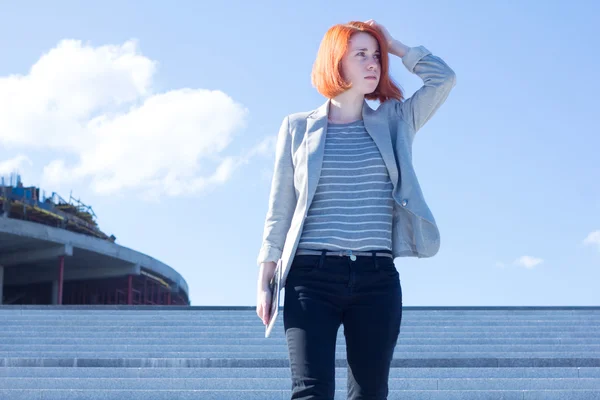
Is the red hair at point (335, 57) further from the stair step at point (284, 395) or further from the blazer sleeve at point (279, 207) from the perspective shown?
the stair step at point (284, 395)

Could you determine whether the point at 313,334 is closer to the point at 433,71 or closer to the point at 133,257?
the point at 433,71

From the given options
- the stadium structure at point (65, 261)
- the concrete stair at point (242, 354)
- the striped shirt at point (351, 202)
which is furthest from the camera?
the stadium structure at point (65, 261)

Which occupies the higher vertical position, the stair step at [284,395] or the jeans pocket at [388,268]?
the jeans pocket at [388,268]

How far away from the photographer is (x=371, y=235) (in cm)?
263

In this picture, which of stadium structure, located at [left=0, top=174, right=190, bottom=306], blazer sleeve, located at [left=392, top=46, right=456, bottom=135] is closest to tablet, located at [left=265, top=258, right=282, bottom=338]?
blazer sleeve, located at [left=392, top=46, right=456, bottom=135]

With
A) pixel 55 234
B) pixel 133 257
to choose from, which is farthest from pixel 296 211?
pixel 133 257

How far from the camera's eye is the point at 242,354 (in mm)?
7809

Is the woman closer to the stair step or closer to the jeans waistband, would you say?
the jeans waistband

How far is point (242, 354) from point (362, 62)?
539 cm

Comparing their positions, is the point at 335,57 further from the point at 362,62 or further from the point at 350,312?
the point at 350,312

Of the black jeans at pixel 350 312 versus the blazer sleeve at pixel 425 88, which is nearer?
the black jeans at pixel 350 312

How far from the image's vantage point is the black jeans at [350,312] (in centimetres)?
250

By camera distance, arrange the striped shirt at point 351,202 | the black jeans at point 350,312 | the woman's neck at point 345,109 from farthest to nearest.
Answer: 1. the woman's neck at point 345,109
2. the striped shirt at point 351,202
3. the black jeans at point 350,312

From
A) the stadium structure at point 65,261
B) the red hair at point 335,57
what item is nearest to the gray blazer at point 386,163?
the red hair at point 335,57
